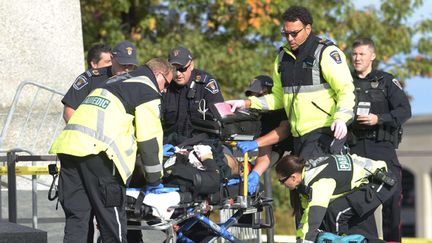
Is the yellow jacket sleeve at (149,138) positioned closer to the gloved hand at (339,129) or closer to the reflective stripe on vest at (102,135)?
the reflective stripe on vest at (102,135)

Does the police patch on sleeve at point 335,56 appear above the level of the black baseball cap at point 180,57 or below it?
Result: below

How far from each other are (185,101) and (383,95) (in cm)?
151

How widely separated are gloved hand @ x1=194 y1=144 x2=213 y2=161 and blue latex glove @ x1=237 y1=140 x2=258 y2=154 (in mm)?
525

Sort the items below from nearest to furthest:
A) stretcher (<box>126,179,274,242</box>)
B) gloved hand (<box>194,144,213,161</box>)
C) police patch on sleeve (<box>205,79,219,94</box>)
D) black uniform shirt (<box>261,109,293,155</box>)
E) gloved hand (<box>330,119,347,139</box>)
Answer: stretcher (<box>126,179,274,242</box>) → gloved hand (<box>330,119,347,139</box>) → gloved hand (<box>194,144,213,161</box>) → black uniform shirt (<box>261,109,293,155</box>) → police patch on sleeve (<box>205,79,219,94</box>)

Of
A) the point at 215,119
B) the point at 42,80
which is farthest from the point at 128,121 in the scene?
the point at 42,80

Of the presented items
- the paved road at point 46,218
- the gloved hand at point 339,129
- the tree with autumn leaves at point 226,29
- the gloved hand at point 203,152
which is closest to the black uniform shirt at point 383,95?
the gloved hand at point 339,129

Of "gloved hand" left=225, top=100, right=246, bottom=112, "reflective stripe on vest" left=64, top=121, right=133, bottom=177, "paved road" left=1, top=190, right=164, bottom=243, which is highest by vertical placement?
"gloved hand" left=225, top=100, right=246, bottom=112

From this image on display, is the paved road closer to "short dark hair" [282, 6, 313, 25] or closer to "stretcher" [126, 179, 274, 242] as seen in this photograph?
"stretcher" [126, 179, 274, 242]

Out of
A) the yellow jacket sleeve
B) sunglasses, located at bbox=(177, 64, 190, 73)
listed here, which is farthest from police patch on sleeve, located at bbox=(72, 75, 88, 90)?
the yellow jacket sleeve

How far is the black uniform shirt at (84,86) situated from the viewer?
28.0 feet

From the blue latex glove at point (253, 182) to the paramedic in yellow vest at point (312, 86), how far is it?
0.38m

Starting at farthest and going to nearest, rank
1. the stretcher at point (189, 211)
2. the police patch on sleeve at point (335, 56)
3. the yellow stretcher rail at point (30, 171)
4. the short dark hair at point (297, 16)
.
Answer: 1. the yellow stretcher rail at point (30, 171)
2. the short dark hair at point (297, 16)
3. the police patch on sleeve at point (335, 56)
4. the stretcher at point (189, 211)

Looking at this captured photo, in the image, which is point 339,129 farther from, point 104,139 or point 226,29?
point 226,29

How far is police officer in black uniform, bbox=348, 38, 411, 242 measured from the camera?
8406 millimetres
